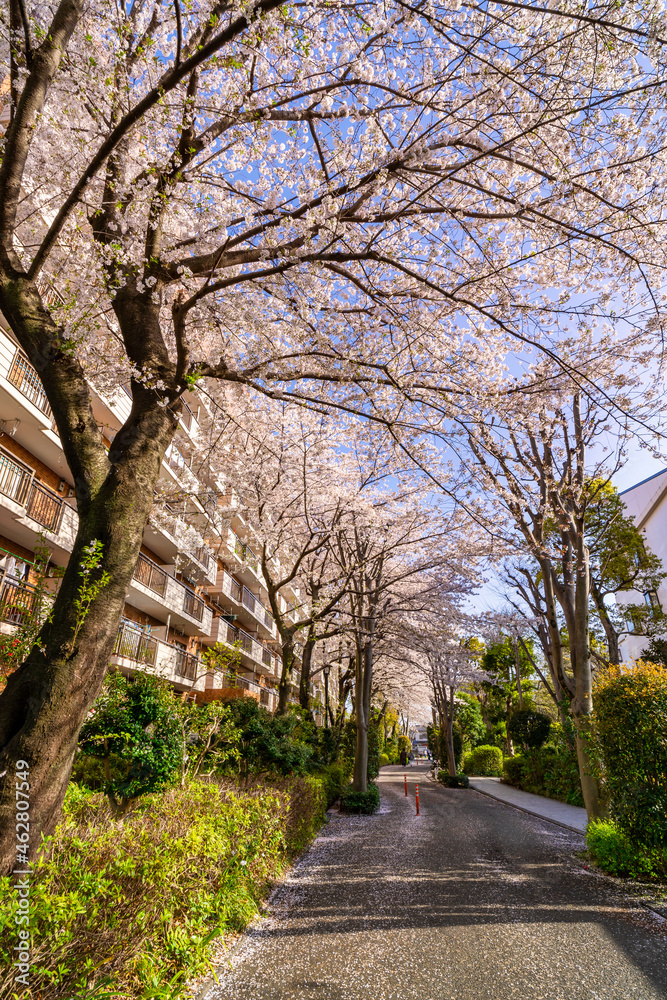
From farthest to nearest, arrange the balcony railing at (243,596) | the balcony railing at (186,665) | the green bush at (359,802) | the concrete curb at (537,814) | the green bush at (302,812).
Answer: the balcony railing at (243,596) < the balcony railing at (186,665) < the green bush at (359,802) < the concrete curb at (537,814) < the green bush at (302,812)

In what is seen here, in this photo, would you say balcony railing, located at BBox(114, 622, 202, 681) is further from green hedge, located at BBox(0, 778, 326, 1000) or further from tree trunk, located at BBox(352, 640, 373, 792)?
green hedge, located at BBox(0, 778, 326, 1000)

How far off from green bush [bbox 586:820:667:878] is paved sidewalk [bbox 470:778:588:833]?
342 cm

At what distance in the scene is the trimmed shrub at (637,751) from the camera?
5.94 meters

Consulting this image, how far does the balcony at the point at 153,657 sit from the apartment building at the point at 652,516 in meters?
18.4

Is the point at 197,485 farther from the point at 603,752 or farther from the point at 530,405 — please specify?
the point at 603,752

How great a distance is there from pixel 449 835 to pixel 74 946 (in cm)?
882

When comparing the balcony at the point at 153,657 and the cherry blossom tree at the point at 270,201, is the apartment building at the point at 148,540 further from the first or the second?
the cherry blossom tree at the point at 270,201

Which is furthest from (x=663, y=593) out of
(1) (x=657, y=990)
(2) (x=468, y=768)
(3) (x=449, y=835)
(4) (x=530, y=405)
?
(1) (x=657, y=990)

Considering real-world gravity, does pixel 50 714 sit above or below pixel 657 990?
above

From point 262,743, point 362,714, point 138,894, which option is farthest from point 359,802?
point 138,894

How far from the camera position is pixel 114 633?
3.45 meters

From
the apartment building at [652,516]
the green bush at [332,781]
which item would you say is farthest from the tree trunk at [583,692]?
the apartment building at [652,516]

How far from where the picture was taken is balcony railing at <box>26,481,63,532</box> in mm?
10938

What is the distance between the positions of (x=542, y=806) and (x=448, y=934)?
11.7 metres
